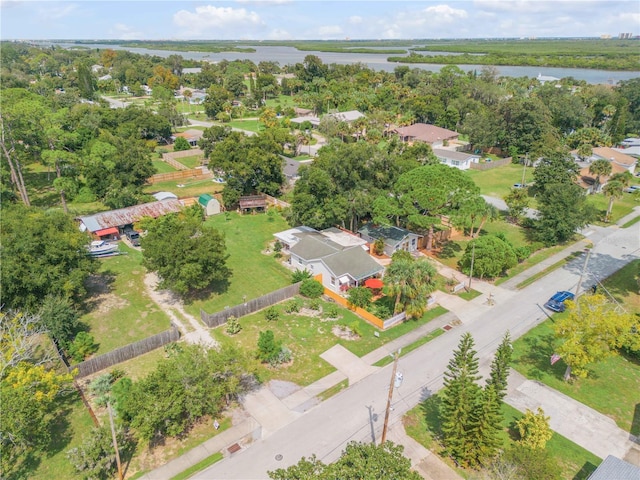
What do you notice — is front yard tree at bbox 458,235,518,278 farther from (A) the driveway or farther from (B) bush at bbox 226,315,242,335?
(B) bush at bbox 226,315,242,335

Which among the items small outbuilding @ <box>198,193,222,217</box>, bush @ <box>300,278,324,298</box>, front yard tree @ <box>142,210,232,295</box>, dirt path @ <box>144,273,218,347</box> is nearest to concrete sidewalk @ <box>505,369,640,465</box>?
bush @ <box>300,278,324,298</box>

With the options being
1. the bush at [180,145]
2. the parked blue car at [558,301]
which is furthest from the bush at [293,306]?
the bush at [180,145]

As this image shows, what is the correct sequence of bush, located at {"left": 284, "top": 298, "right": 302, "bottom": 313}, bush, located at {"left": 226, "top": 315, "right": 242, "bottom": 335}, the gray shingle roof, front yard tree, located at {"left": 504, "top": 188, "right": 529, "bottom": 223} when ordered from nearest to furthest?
the gray shingle roof → bush, located at {"left": 226, "top": 315, "right": 242, "bottom": 335} → bush, located at {"left": 284, "top": 298, "right": 302, "bottom": 313} → front yard tree, located at {"left": 504, "top": 188, "right": 529, "bottom": 223}

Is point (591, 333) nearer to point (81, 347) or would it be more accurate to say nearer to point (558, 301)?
point (558, 301)

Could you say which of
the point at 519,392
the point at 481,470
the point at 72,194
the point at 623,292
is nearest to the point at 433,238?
the point at 623,292

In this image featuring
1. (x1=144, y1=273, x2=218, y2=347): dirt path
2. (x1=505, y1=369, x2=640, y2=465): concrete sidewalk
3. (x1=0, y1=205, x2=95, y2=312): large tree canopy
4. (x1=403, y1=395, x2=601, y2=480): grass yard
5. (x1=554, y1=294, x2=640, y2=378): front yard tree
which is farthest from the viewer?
(x1=144, y1=273, x2=218, y2=347): dirt path

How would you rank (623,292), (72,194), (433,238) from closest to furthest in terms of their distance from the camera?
(623,292) < (433,238) < (72,194)

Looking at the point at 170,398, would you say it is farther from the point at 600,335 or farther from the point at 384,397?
the point at 600,335
